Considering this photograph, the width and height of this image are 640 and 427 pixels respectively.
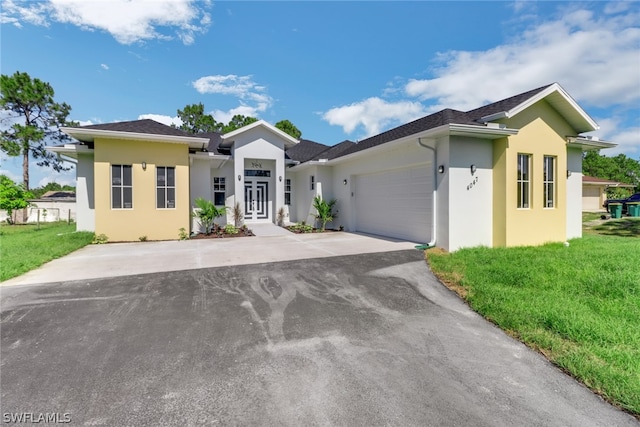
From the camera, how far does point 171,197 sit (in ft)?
37.1

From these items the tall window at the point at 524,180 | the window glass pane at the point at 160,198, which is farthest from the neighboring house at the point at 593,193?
the window glass pane at the point at 160,198

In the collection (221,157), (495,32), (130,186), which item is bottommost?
(130,186)

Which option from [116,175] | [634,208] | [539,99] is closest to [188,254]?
[116,175]

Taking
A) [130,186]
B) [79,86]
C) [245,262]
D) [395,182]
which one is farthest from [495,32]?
[79,86]

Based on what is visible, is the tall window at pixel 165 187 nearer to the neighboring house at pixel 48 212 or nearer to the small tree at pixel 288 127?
the neighboring house at pixel 48 212

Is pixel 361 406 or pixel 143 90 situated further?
pixel 143 90

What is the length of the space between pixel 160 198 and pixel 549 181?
45.8 ft

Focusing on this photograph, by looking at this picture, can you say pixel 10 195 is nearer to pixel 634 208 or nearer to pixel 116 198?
pixel 116 198

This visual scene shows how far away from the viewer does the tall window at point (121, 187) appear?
1053 cm

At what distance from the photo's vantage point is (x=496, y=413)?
2.37 meters

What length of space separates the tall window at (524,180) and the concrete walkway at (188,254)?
3584 millimetres

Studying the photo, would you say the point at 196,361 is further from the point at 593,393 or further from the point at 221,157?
the point at 221,157

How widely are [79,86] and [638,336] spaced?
17.5m

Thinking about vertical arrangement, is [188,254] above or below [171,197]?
below
